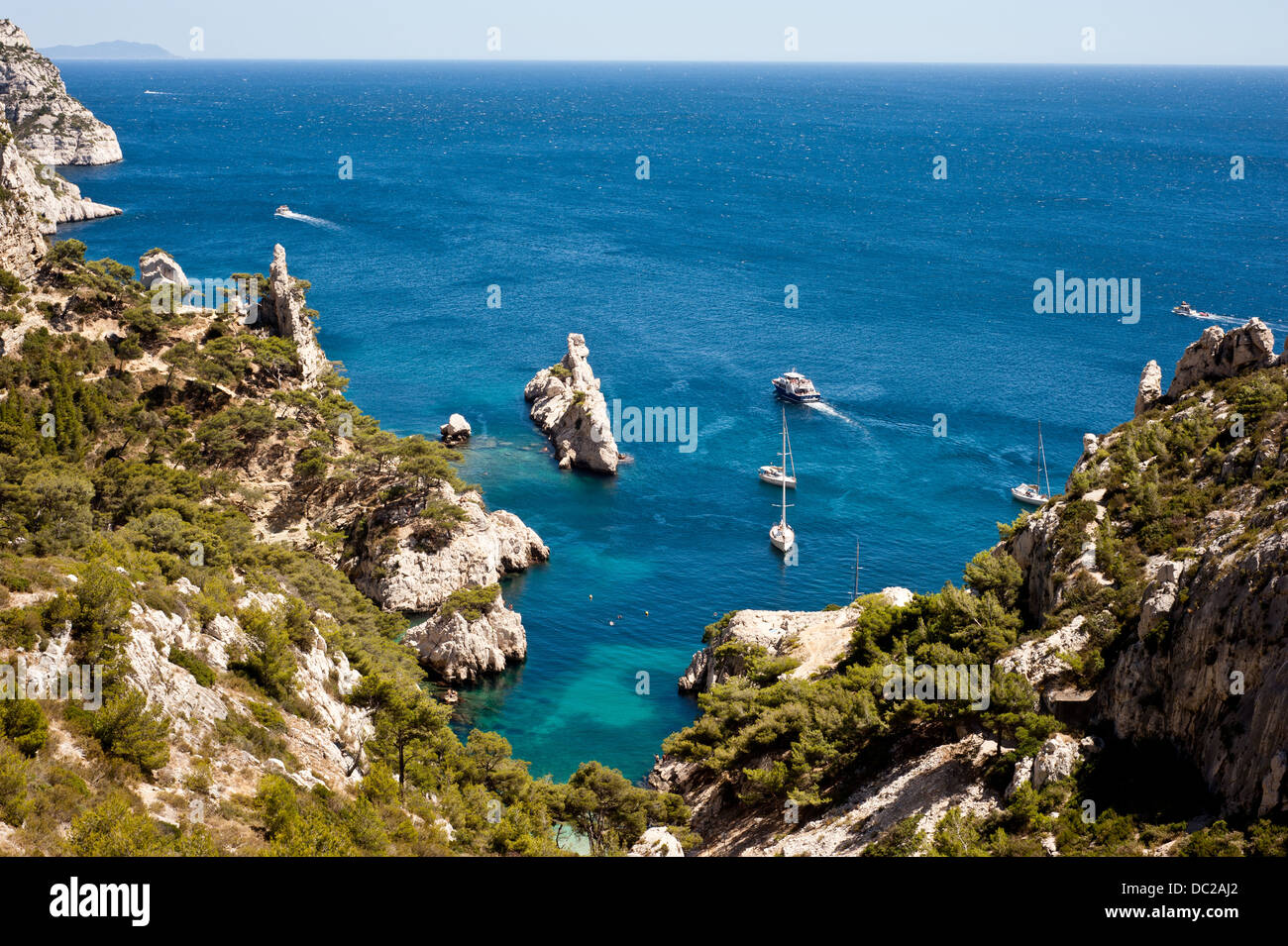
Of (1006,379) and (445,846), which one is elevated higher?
(1006,379)

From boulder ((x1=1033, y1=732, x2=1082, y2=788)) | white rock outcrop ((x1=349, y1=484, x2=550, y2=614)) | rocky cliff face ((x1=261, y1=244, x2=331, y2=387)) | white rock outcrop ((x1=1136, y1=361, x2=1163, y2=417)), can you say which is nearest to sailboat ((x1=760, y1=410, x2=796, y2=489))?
white rock outcrop ((x1=349, y1=484, x2=550, y2=614))

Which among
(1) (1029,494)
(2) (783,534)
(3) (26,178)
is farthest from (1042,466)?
(3) (26,178)

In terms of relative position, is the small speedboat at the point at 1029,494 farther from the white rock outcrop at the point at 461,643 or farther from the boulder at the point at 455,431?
the boulder at the point at 455,431

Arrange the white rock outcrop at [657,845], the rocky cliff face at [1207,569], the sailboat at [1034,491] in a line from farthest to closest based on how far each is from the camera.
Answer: the sailboat at [1034,491] < the white rock outcrop at [657,845] < the rocky cliff face at [1207,569]

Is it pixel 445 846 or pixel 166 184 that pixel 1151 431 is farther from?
pixel 166 184

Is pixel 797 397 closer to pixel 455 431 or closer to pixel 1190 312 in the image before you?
pixel 455 431

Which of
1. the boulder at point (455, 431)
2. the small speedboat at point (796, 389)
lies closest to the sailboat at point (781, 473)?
the small speedboat at point (796, 389)
